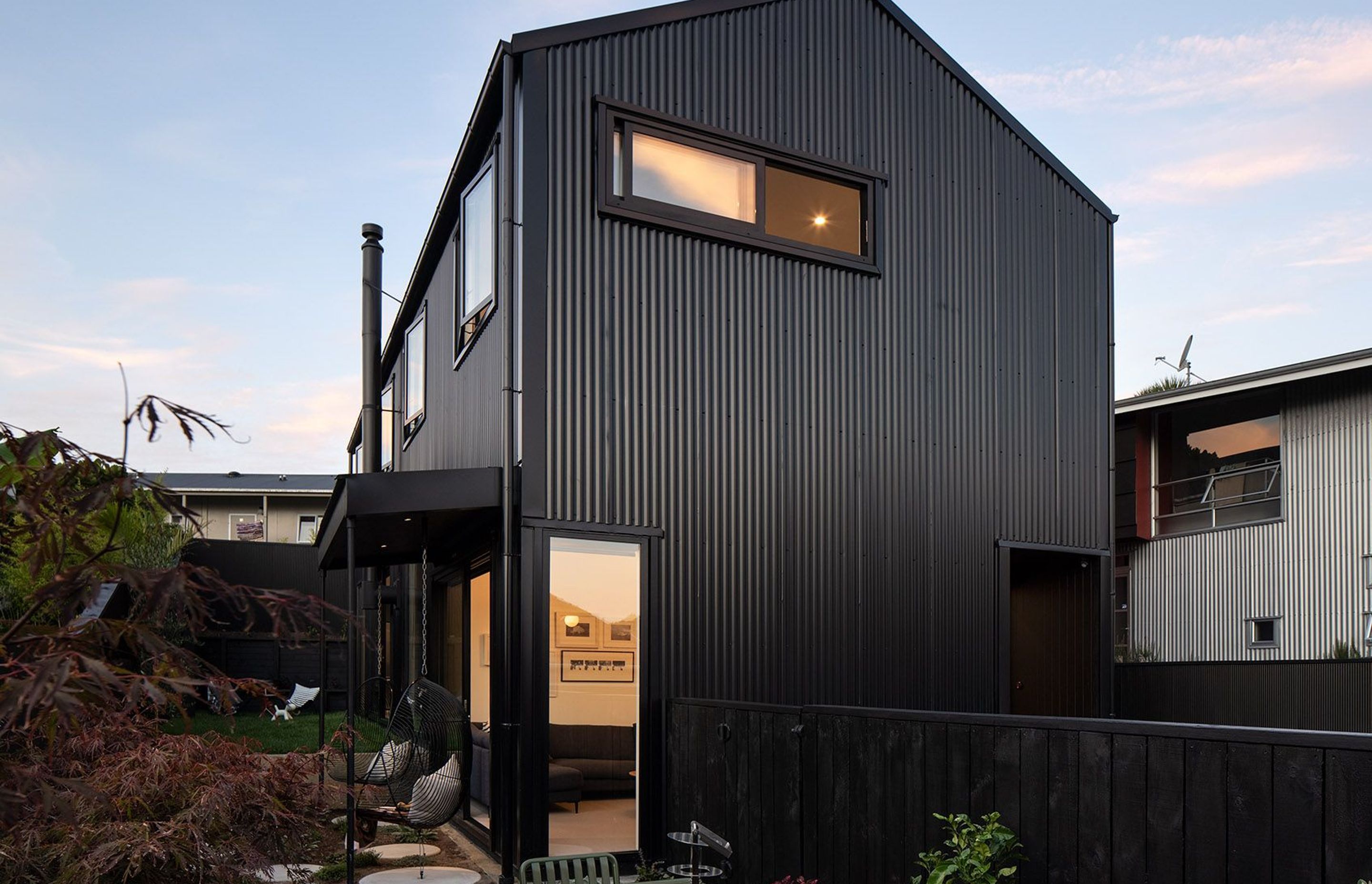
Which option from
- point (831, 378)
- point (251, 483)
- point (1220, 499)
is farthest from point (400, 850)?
point (251, 483)

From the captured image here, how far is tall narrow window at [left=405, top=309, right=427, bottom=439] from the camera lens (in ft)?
45.7

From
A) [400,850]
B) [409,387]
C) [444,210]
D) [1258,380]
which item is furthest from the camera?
[1258,380]

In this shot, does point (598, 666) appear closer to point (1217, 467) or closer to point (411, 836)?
point (411, 836)

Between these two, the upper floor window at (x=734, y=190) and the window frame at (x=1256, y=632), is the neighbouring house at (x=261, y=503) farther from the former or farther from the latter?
the upper floor window at (x=734, y=190)

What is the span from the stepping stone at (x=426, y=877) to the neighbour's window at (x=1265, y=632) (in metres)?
12.9

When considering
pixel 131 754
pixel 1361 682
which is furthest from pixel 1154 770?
pixel 1361 682

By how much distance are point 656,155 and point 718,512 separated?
284cm

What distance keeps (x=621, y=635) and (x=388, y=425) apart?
1054 centimetres

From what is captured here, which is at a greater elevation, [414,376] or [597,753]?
[414,376]

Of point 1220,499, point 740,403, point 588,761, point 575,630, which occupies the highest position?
point 740,403

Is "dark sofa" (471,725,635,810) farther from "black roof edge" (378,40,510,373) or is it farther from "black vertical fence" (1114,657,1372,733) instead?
"black vertical fence" (1114,657,1372,733)

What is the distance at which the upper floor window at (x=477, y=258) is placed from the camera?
952cm

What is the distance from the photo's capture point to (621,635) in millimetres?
8539

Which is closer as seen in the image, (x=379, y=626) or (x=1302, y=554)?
(x=1302, y=554)
